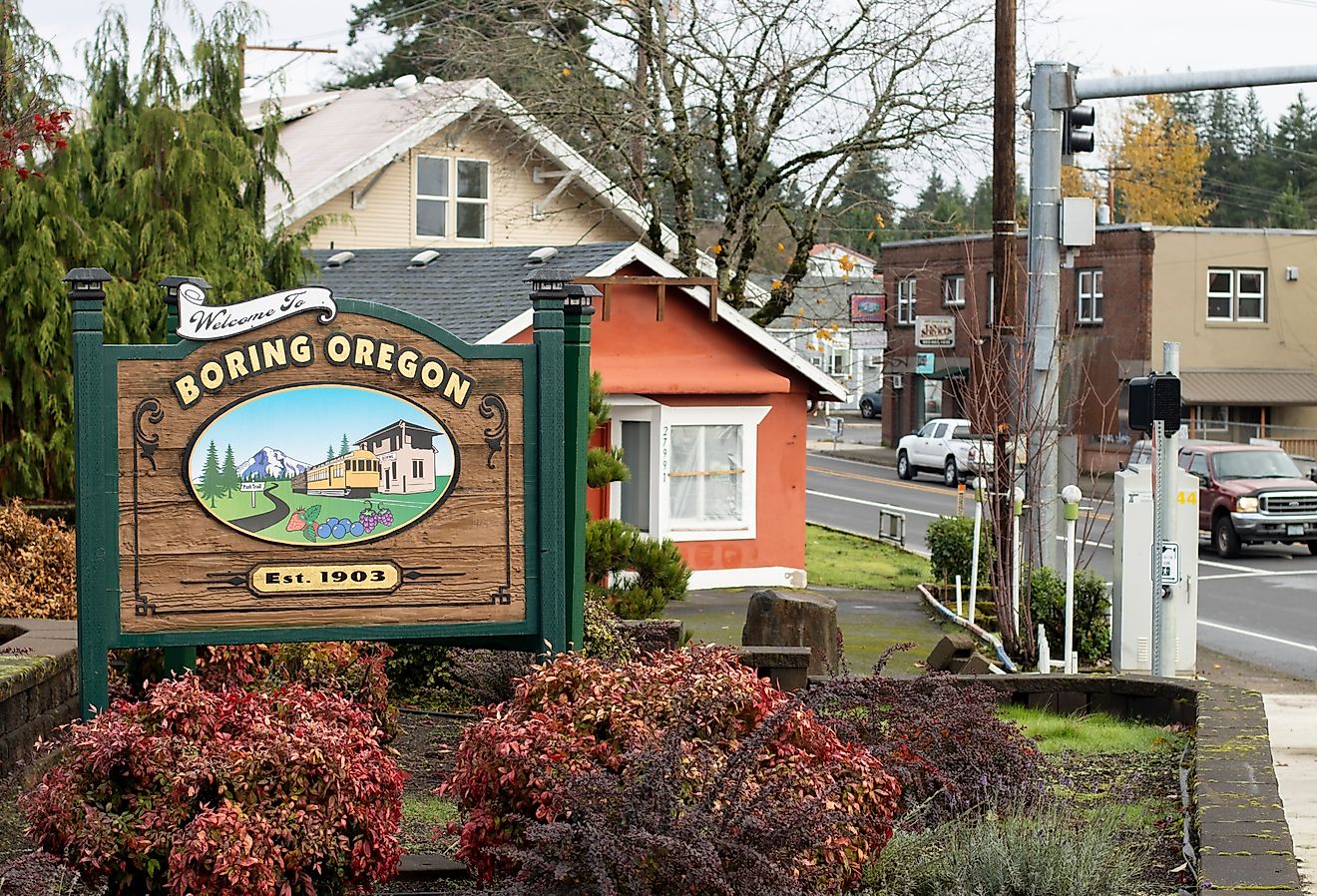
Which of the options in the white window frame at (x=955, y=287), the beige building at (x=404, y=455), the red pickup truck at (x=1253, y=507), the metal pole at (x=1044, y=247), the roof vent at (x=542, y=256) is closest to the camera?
the beige building at (x=404, y=455)

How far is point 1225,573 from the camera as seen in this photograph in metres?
26.5

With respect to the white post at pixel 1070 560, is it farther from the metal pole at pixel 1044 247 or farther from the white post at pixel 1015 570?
the metal pole at pixel 1044 247

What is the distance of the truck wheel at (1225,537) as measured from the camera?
28500mm

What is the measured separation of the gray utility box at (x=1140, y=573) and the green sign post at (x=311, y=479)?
7.58 metres

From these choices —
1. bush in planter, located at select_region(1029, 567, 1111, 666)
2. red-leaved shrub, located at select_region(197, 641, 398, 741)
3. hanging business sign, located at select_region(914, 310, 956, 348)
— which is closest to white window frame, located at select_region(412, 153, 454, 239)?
hanging business sign, located at select_region(914, 310, 956, 348)

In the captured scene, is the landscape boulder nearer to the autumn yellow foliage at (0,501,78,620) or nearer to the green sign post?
the green sign post

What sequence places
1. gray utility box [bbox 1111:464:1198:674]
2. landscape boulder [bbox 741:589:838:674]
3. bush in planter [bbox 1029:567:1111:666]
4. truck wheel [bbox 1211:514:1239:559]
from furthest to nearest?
truck wheel [bbox 1211:514:1239:559], bush in planter [bbox 1029:567:1111:666], gray utility box [bbox 1111:464:1198:674], landscape boulder [bbox 741:589:838:674]

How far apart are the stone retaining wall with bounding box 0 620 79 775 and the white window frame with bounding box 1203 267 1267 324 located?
42.2m

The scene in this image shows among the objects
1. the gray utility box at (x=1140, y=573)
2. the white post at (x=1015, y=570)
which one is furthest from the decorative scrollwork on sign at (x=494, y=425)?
the white post at (x=1015, y=570)

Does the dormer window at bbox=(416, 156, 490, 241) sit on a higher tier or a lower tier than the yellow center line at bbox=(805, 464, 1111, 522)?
higher

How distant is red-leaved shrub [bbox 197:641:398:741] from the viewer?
8.37 metres

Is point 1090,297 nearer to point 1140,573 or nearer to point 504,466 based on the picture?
point 1140,573

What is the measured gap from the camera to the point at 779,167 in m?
26.2

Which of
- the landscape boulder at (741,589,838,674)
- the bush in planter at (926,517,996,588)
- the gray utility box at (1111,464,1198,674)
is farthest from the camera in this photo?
the bush in planter at (926,517,996,588)
